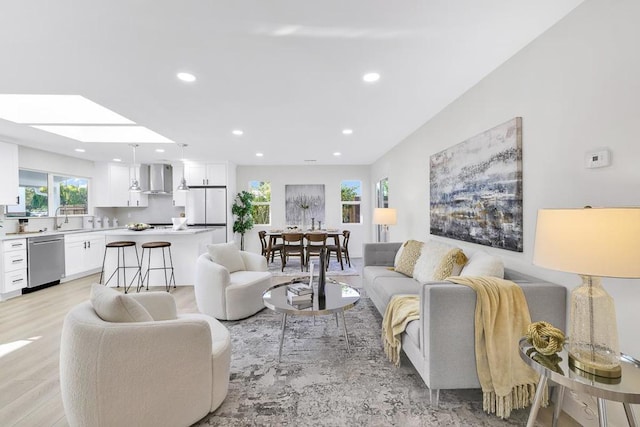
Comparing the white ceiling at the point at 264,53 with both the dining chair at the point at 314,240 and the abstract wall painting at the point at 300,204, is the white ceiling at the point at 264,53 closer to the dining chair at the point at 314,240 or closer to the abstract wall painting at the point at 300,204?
the dining chair at the point at 314,240

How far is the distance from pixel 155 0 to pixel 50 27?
0.86 meters

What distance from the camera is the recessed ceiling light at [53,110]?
370 centimetres

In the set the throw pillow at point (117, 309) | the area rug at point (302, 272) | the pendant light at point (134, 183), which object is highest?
the pendant light at point (134, 183)

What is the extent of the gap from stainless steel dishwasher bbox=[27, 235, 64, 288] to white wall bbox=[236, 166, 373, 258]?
147 inches

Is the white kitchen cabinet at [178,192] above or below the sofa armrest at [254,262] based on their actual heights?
above

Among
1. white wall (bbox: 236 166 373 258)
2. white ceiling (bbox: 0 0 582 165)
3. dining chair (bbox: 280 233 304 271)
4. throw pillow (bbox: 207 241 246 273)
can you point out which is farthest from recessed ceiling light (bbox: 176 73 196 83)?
white wall (bbox: 236 166 373 258)

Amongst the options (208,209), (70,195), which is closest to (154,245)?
(208,209)

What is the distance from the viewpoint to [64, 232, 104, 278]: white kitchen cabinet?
5323 millimetres

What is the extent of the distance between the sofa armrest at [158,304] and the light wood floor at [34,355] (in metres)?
0.76

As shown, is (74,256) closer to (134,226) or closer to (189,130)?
(134,226)

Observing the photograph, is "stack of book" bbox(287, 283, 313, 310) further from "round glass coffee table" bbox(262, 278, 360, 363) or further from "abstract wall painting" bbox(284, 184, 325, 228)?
"abstract wall painting" bbox(284, 184, 325, 228)

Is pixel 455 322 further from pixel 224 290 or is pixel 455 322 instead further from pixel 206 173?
pixel 206 173

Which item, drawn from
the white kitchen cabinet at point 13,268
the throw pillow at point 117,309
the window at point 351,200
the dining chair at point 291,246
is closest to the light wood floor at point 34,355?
the white kitchen cabinet at point 13,268

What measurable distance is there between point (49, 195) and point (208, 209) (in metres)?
2.97
